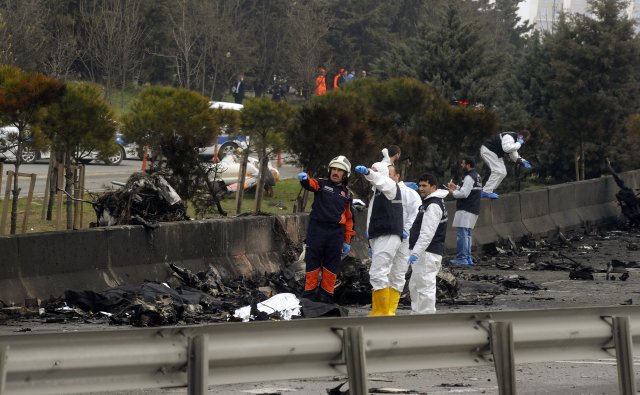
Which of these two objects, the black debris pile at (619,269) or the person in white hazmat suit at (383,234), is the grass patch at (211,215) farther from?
the person in white hazmat suit at (383,234)

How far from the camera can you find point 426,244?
14367 mm

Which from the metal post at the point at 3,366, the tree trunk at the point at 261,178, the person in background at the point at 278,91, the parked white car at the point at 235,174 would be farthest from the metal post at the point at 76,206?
the person in background at the point at 278,91

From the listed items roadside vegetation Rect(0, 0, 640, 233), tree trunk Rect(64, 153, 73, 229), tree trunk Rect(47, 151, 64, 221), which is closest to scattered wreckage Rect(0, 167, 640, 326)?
tree trunk Rect(64, 153, 73, 229)

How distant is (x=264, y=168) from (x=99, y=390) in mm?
17576

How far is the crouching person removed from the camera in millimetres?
14385

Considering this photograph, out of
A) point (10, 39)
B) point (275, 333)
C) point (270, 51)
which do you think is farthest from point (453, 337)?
point (270, 51)

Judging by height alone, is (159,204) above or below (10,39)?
below

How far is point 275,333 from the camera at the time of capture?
820 centimetres

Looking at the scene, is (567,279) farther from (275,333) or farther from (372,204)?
(275,333)

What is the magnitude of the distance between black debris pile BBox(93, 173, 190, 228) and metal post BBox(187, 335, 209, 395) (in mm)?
9764

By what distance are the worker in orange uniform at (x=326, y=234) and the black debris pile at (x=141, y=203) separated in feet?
9.01

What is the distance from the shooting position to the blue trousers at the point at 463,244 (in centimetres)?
2217

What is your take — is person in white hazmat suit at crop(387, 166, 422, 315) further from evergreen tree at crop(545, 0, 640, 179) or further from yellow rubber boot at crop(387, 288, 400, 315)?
evergreen tree at crop(545, 0, 640, 179)

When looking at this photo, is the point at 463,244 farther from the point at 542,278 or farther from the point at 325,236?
the point at 325,236
